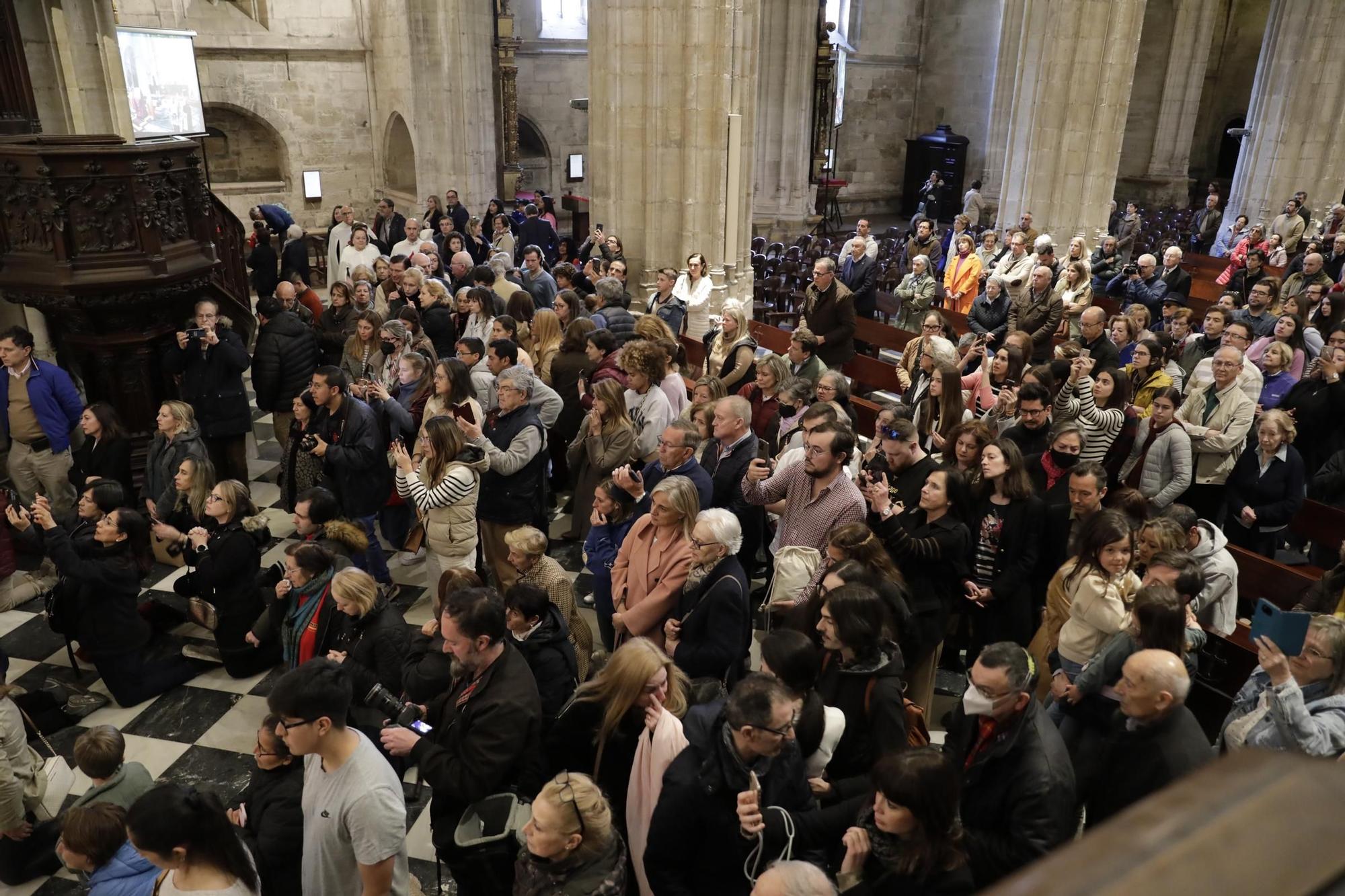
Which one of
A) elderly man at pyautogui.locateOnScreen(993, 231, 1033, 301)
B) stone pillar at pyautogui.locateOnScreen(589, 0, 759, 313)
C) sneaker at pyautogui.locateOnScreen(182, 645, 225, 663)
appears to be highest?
stone pillar at pyautogui.locateOnScreen(589, 0, 759, 313)

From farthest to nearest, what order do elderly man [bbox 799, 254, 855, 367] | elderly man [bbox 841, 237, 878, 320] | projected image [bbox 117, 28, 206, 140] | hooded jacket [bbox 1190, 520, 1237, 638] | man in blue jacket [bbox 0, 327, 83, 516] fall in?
projected image [bbox 117, 28, 206, 140]
elderly man [bbox 841, 237, 878, 320]
elderly man [bbox 799, 254, 855, 367]
man in blue jacket [bbox 0, 327, 83, 516]
hooded jacket [bbox 1190, 520, 1237, 638]

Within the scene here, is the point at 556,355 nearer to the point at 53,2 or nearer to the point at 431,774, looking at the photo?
the point at 431,774

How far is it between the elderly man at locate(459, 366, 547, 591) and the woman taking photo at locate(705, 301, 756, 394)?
1.40 m

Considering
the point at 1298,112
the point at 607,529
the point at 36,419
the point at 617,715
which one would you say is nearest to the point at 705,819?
the point at 617,715

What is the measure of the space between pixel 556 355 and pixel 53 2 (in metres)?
6.25

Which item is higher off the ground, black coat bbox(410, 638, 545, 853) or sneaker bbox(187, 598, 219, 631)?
black coat bbox(410, 638, 545, 853)

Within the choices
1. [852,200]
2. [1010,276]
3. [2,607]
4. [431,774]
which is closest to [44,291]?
[2,607]

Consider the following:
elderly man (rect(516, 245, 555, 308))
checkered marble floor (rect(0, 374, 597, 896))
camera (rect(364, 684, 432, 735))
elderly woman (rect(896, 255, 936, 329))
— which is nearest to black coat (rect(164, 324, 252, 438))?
checkered marble floor (rect(0, 374, 597, 896))

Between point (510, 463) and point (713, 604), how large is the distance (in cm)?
200

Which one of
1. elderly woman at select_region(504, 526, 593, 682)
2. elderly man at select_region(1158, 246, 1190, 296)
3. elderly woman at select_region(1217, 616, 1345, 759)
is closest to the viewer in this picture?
elderly woman at select_region(1217, 616, 1345, 759)

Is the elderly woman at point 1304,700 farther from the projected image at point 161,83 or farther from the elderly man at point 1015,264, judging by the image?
the projected image at point 161,83

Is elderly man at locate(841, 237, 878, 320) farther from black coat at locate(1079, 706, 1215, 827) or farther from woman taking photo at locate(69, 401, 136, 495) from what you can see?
black coat at locate(1079, 706, 1215, 827)

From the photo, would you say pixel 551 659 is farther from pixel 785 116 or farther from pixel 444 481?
pixel 785 116

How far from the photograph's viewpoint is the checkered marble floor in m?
4.37
